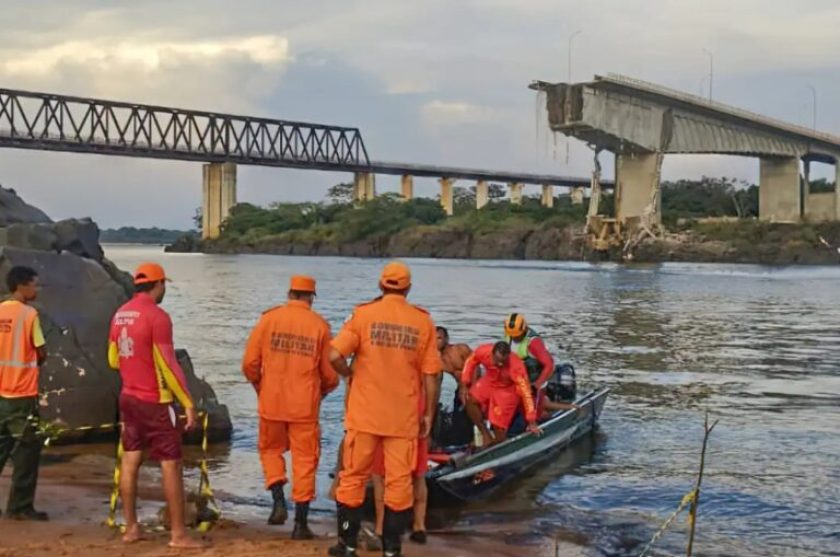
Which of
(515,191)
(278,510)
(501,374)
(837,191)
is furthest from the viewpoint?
(515,191)

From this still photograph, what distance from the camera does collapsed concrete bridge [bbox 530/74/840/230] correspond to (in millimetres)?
84188

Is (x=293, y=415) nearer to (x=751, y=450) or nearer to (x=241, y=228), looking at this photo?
(x=751, y=450)

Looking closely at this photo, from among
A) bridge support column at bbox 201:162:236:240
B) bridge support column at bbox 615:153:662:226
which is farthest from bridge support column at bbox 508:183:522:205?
bridge support column at bbox 615:153:662:226

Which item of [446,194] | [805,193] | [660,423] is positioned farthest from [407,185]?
[660,423]

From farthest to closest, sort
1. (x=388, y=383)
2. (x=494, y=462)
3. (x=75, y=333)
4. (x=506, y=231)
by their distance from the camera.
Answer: (x=506, y=231) → (x=75, y=333) → (x=494, y=462) → (x=388, y=383)

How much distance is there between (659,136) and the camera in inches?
3524

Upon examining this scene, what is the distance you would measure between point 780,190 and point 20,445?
10904cm

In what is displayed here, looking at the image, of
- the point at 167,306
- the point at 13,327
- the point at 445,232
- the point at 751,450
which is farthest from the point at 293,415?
the point at 445,232

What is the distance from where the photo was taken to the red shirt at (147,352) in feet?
24.0

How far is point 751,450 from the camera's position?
47.3ft

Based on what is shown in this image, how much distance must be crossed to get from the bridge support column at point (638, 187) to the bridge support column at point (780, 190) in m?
17.2

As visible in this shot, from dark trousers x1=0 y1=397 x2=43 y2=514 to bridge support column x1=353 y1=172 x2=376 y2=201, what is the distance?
13599 centimetres

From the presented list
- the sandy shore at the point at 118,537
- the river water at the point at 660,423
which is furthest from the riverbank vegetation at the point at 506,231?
the sandy shore at the point at 118,537

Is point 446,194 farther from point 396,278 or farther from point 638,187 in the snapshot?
point 396,278
